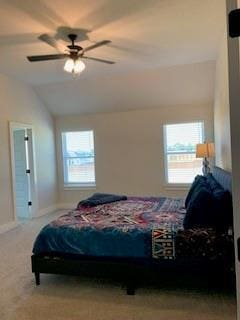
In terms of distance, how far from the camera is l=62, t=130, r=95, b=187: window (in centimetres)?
716

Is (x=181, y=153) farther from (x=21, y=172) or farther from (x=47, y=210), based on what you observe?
(x=21, y=172)

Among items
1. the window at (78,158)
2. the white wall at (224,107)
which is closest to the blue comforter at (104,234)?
the white wall at (224,107)

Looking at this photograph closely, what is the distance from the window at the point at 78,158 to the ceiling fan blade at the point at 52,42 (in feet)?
10.1

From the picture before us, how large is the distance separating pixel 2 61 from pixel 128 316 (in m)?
4.14

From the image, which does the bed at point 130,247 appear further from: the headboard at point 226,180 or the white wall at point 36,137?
the white wall at point 36,137

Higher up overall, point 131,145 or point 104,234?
point 131,145

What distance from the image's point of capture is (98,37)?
3.84m

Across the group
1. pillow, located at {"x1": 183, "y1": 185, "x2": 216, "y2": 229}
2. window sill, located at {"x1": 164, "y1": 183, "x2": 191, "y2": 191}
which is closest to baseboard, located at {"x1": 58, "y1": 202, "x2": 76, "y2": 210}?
window sill, located at {"x1": 164, "y1": 183, "x2": 191, "y2": 191}

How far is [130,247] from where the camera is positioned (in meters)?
2.76

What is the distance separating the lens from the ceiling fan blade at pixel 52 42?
3.70 m

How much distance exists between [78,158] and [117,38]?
12.8 ft

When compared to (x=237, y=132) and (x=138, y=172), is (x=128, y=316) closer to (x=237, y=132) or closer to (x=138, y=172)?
(x=237, y=132)

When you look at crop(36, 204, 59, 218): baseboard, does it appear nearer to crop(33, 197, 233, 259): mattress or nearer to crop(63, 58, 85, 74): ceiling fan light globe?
crop(33, 197, 233, 259): mattress

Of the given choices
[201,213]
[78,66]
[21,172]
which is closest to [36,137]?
[21,172]
